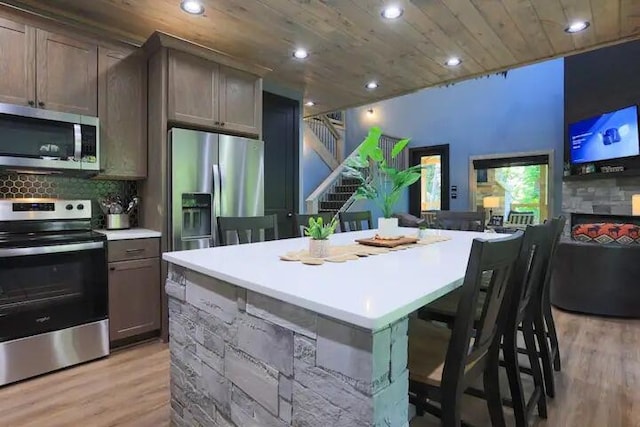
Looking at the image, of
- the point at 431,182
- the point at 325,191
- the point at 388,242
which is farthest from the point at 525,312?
the point at 431,182

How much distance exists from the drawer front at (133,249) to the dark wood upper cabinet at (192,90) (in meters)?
1.03

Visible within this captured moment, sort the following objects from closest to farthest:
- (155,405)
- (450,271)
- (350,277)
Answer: (350,277), (450,271), (155,405)

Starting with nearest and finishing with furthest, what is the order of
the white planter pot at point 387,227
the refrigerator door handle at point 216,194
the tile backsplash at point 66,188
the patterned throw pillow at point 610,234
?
the white planter pot at point 387,227 < the tile backsplash at point 66,188 < the refrigerator door handle at point 216,194 < the patterned throw pillow at point 610,234

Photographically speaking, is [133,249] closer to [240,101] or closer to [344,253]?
[240,101]

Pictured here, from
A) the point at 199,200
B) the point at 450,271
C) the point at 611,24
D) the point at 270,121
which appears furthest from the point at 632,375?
the point at 270,121

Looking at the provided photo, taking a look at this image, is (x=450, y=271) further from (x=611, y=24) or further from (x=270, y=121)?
(x=270, y=121)

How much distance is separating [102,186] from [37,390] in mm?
1654

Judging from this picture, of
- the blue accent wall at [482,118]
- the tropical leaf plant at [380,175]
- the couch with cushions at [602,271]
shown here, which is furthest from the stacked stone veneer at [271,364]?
the blue accent wall at [482,118]

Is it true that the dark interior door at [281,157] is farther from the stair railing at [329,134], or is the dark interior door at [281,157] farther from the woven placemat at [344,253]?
the stair railing at [329,134]

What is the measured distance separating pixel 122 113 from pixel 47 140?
0.62 metres

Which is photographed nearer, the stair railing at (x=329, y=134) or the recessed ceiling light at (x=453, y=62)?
the recessed ceiling light at (x=453, y=62)

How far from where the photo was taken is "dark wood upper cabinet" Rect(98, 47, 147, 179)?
2.90 m

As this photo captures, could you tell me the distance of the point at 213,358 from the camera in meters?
1.45

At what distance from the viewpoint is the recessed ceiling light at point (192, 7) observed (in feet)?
8.49
